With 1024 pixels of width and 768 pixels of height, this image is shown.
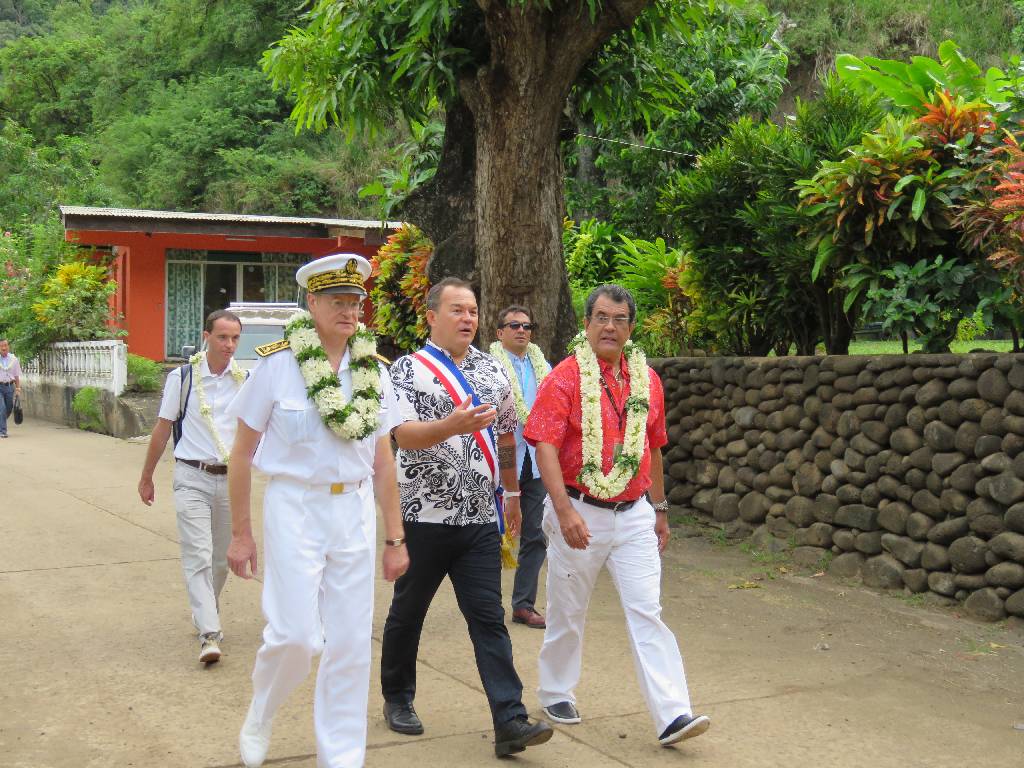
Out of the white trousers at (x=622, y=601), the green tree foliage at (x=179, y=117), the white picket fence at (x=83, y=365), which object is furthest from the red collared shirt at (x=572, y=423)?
the green tree foliage at (x=179, y=117)

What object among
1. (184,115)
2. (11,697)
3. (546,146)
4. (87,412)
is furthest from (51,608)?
(184,115)

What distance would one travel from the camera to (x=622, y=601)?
16.9 feet

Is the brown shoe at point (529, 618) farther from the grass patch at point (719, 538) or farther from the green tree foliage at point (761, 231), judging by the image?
the green tree foliage at point (761, 231)

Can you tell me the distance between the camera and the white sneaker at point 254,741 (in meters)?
4.48

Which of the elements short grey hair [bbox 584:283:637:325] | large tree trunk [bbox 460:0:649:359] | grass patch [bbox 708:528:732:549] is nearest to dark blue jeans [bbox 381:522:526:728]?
short grey hair [bbox 584:283:637:325]

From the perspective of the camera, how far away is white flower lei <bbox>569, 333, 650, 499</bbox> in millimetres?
5188

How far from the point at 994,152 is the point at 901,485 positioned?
231cm

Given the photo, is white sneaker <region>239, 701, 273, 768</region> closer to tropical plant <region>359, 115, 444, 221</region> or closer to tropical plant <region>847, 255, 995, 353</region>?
tropical plant <region>847, 255, 995, 353</region>

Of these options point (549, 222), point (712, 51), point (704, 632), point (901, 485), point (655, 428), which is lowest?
point (704, 632)

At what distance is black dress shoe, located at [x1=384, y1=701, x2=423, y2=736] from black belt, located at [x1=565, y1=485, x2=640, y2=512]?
47.5 inches

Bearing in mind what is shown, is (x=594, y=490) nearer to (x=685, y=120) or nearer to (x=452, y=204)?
(x=452, y=204)

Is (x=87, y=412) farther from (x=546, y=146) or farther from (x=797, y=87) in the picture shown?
A: (x=797, y=87)

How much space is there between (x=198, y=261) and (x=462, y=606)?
2298cm

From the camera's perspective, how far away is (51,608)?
7.65 m
